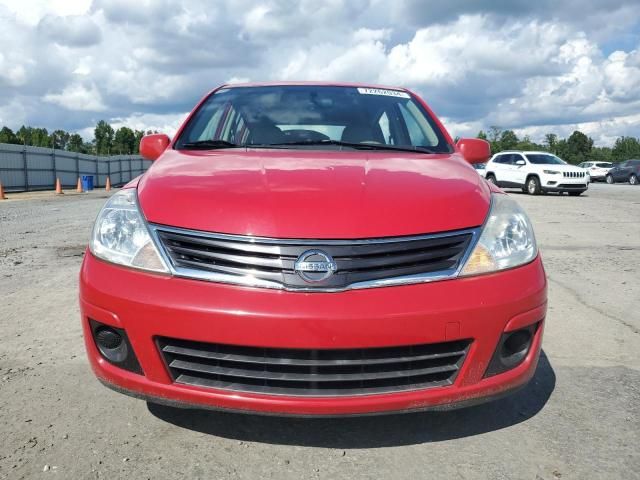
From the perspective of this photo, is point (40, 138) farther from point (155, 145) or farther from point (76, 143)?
point (155, 145)

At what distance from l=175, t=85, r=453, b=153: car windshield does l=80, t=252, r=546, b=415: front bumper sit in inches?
50.2

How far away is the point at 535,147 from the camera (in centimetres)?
10406

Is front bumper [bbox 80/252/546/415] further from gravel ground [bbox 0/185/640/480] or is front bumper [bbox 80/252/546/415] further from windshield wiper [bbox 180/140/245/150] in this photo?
windshield wiper [bbox 180/140/245/150]

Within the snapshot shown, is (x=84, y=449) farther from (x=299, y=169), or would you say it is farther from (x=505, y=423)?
(x=505, y=423)

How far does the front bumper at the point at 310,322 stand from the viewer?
179 centimetres

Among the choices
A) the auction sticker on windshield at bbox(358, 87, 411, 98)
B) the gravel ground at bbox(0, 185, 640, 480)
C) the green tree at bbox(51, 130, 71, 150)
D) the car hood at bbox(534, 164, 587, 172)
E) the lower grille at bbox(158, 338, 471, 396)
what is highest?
the auction sticker on windshield at bbox(358, 87, 411, 98)

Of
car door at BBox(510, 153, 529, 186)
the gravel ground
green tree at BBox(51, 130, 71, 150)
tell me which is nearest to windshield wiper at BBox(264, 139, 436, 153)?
the gravel ground

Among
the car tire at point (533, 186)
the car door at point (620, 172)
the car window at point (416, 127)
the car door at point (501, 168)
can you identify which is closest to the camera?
the car window at point (416, 127)

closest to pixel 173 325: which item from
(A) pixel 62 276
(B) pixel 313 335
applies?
(B) pixel 313 335

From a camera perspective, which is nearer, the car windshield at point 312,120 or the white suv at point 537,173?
the car windshield at point 312,120

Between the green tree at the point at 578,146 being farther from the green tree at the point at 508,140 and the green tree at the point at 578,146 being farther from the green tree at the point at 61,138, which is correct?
the green tree at the point at 61,138

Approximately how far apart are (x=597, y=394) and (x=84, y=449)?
2.29m

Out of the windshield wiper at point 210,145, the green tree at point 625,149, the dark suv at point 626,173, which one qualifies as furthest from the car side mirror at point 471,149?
the green tree at point 625,149

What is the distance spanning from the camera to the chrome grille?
6.13ft
